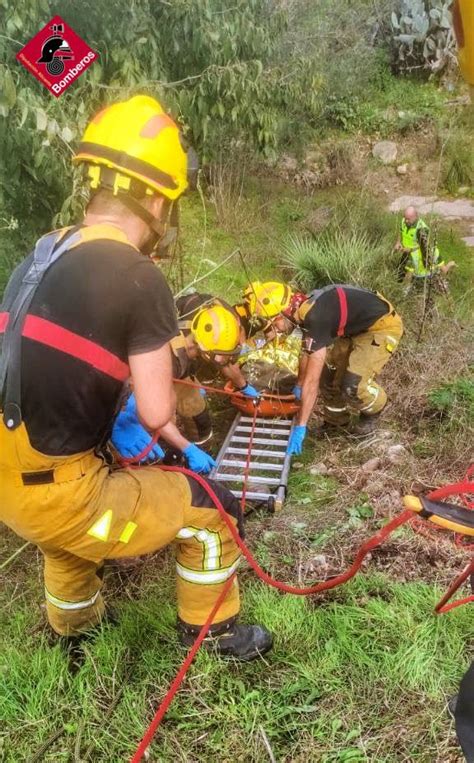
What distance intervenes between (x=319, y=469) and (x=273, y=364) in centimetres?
110

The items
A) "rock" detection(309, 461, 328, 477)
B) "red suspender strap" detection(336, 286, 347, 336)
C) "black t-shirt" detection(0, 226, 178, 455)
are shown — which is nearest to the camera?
"black t-shirt" detection(0, 226, 178, 455)

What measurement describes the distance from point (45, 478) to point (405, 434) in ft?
10.1

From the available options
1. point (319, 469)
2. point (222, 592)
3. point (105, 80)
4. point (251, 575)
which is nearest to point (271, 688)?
point (222, 592)

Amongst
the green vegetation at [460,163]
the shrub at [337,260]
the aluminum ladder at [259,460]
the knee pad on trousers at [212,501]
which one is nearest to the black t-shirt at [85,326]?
the knee pad on trousers at [212,501]

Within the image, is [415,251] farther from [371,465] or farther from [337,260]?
[371,465]

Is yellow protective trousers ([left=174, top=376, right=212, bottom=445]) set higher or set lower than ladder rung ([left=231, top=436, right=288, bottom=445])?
higher

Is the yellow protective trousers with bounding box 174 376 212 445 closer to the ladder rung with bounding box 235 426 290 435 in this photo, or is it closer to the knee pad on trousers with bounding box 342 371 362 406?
the ladder rung with bounding box 235 426 290 435

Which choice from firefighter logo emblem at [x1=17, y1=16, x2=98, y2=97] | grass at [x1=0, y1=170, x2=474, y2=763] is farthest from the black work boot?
firefighter logo emblem at [x1=17, y1=16, x2=98, y2=97]

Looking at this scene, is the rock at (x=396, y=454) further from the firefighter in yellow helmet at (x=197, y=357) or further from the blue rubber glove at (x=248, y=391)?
the firefighter in yellow helmet at (x=197, y=357)

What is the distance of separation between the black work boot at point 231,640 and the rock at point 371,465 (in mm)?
1615

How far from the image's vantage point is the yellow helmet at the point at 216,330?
389 centimetres

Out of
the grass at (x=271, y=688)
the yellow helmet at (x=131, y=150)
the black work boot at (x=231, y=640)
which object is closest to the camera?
the yellow helmet at (x=131, y=150)

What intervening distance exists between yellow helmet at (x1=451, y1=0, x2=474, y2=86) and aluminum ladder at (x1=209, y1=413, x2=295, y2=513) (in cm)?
274

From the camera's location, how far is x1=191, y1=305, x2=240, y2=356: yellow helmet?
389 centimetres
